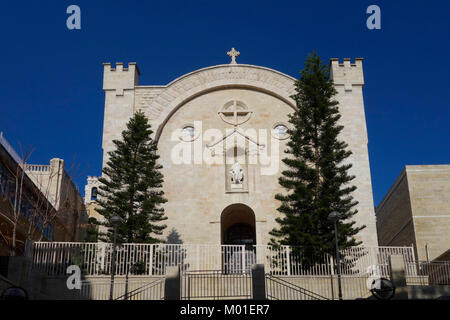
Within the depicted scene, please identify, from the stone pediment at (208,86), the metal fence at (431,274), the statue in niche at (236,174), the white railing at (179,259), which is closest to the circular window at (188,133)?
the stone pediment at (208,86)

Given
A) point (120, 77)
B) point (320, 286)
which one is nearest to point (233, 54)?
point (120, 77)

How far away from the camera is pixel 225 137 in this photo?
23219 mm

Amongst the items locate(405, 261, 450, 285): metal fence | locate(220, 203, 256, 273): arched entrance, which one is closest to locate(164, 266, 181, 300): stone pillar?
locate(220, 203, 256, 273): arched entrance

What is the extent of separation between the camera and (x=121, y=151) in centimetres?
2108

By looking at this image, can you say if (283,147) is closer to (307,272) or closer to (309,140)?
(309,140)

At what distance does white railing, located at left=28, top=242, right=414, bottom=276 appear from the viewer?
56.7 ft

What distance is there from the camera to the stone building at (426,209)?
26156 millimetres

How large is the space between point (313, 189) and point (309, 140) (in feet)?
6.70

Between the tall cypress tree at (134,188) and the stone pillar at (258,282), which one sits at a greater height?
the tall cypress tree at (134,188)

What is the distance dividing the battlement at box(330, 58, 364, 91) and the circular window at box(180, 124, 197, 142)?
6565 millimetres

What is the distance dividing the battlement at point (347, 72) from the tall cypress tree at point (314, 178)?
7.32ft

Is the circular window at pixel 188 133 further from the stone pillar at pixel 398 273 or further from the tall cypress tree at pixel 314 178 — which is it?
the stone pillar at pixel 398 273

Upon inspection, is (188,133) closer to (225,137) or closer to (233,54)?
(225,137)

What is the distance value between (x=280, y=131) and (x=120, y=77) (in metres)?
7.44
